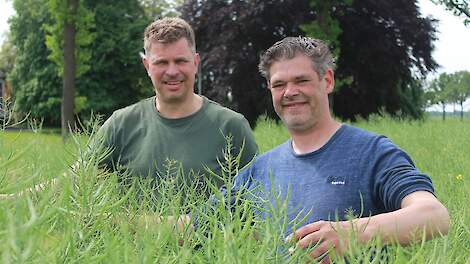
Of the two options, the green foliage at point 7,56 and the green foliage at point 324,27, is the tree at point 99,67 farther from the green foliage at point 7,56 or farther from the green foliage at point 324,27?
the green foliage at point 324,27

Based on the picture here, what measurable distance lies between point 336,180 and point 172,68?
0.93 meters

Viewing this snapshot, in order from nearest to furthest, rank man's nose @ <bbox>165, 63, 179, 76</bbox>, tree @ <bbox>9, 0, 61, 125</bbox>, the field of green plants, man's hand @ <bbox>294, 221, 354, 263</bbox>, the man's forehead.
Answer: the field of green plants → man's hand @ <bbox>294, 221, 354, 263</bbox> → the man's forehead → man's nose @ <bbox>165, 63, 179, 76</bbox> → tree @ <bbox>9, 0, 61, 125</bbox>

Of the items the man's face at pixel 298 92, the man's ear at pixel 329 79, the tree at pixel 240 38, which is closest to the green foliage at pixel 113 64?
the tree at pixel 240 38

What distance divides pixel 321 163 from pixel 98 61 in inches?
1168

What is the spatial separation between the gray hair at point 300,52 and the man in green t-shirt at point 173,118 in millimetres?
425

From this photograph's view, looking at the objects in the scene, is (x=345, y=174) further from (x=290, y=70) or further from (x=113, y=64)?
(x=113, y=64)

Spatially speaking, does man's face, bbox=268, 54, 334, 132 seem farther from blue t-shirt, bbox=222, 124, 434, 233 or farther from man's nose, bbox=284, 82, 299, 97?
blue t-shirt, bbox=222, 124, 434, 233

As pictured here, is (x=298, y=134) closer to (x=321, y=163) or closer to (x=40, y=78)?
(x=321, y=163)

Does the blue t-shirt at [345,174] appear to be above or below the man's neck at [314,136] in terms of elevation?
below

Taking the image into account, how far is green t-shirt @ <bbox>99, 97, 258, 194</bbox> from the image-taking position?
2.51m

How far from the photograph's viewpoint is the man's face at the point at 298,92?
217 centimetres

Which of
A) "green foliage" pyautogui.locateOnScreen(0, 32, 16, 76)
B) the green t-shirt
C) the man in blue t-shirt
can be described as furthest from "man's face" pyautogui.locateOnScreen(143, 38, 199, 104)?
"green foliage" pyautogui.locateOnScreen(0, 32, 16, 76)

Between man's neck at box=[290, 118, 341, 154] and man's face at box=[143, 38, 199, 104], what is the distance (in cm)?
64

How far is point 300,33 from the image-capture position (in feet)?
67.1
